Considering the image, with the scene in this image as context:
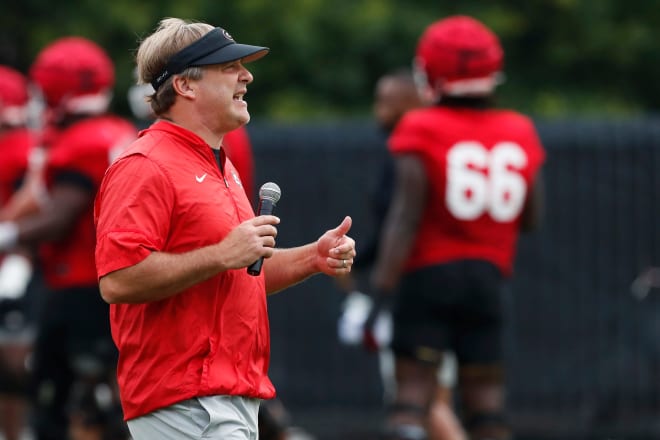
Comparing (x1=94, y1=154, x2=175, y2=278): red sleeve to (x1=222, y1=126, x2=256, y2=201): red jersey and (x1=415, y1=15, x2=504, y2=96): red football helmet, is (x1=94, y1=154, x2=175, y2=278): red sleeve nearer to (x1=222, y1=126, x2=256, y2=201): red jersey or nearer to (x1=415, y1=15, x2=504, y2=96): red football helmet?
(x1=222, y1=126, x2=256, y2=201): red jersey

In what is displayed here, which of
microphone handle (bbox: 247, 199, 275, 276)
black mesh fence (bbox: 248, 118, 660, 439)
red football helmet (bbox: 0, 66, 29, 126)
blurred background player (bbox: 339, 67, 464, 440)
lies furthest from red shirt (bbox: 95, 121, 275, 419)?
black mesh fence (bbox: 248, 118, 660, 439)

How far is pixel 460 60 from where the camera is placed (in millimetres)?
6910

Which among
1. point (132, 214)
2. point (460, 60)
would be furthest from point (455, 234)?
point (132, 214)

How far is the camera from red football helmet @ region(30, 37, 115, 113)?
7.41 metres

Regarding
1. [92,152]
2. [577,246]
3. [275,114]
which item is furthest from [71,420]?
[275,114]

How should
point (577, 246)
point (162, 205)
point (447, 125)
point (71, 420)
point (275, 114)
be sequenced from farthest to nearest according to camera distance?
point (275, 114) → point (577, 246) → point (71, 420) → point (447, 125) → point (162, 205)

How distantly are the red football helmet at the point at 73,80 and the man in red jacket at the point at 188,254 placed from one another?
117 inches

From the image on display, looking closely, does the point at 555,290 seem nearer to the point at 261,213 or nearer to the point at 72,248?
the point at 72,248

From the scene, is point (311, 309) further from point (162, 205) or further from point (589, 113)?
point (162, 205)

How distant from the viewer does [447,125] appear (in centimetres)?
675

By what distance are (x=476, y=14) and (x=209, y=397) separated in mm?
11380

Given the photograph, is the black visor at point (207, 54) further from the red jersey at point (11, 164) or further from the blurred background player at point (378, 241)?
the red jersey at point (11, 164)

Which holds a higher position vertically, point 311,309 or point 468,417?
point 468,417

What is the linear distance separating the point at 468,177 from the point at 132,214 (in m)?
2.81
